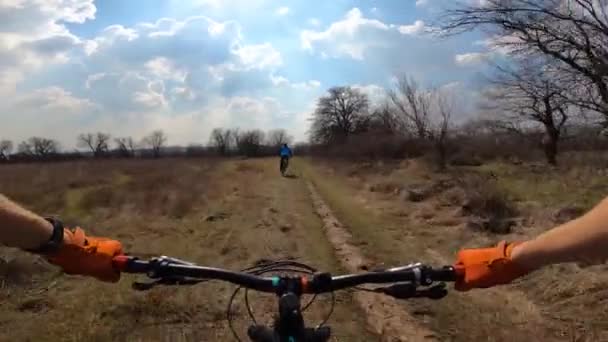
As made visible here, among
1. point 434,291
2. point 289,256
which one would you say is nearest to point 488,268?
point 434,291

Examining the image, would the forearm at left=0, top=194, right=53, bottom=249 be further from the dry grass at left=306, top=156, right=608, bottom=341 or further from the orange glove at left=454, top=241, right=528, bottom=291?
the dry grass at left=306, top=156, right=608, bottom=341

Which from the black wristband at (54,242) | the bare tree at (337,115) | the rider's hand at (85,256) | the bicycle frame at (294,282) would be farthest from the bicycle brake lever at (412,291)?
the bare tree at (337,115)

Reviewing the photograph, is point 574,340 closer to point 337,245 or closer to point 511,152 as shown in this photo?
point 337,245

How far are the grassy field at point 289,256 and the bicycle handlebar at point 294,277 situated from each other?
3.73 metres

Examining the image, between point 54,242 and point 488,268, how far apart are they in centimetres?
148

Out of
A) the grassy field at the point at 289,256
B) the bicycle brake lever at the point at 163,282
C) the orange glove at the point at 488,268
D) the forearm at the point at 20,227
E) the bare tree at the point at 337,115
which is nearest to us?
the forearm at the point at 20,227

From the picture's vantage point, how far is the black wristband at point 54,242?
1.82 meters

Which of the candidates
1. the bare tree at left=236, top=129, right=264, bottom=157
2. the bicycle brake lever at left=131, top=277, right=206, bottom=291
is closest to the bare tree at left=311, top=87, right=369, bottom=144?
the bare tree at left=236, top=129, right=264, bottom=157

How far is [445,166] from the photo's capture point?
98.1 ft

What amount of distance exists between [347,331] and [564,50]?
9935 millimetres

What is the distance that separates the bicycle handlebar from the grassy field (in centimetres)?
373

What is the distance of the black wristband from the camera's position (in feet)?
5.98

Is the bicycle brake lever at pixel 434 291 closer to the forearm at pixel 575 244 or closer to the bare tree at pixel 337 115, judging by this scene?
the forearm at pixel 575 244

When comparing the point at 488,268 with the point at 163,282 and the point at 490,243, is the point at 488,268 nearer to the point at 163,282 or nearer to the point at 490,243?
the point at 163,282
